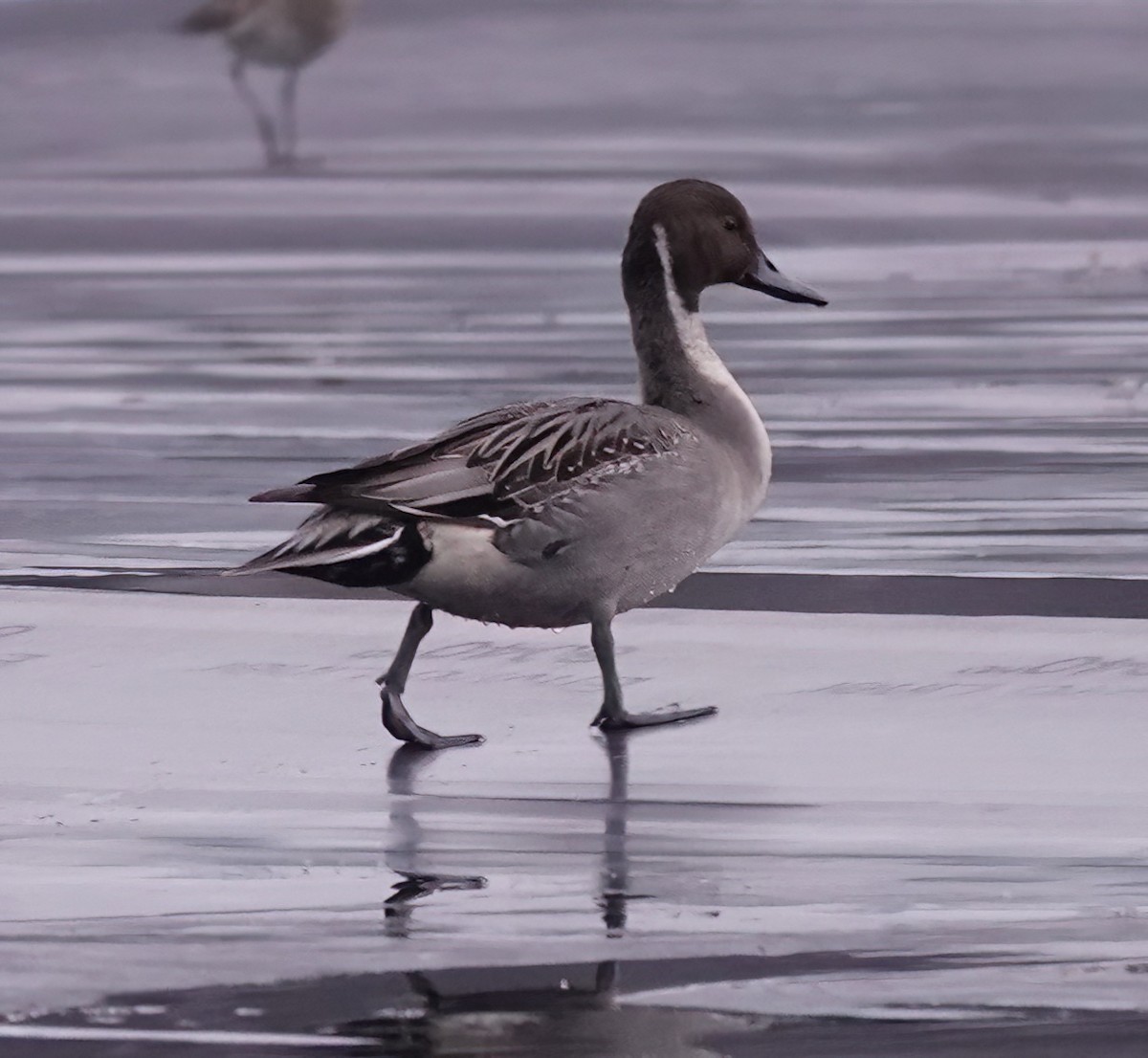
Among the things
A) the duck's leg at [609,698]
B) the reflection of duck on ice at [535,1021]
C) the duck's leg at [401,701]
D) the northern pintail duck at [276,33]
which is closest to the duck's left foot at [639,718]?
the duck's leg at [609,698]

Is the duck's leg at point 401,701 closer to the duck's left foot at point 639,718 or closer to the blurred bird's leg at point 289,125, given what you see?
the duck's left foot at point 639,718

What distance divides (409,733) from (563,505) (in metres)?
0.63

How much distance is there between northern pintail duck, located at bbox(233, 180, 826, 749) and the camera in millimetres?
5617

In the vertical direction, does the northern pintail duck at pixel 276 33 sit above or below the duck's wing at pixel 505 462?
below

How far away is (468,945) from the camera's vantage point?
14.3 ft

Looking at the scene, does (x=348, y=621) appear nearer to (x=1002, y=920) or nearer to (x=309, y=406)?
(x=1002, y=920)

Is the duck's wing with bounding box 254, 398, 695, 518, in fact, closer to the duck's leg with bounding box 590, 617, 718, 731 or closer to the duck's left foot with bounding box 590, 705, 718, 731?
the duck's leg with bounding box 590, 617, 718, 731

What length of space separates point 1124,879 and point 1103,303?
10.4m

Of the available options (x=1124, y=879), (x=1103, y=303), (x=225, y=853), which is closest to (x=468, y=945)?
(x=225, y=853)

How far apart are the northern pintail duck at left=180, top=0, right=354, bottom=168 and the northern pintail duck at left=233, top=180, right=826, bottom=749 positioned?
19666 millimetres

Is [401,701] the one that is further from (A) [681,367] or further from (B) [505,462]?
(A) [681,367]

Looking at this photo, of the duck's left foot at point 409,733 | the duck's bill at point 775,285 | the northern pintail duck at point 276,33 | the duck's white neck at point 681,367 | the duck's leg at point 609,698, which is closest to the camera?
the duck's left foot at point 409,733

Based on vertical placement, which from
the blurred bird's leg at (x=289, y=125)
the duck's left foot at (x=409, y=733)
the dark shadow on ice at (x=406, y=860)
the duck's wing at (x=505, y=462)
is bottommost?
the blurred bird's leg at (x=289, y=125)

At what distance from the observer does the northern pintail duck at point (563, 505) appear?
562 cm
